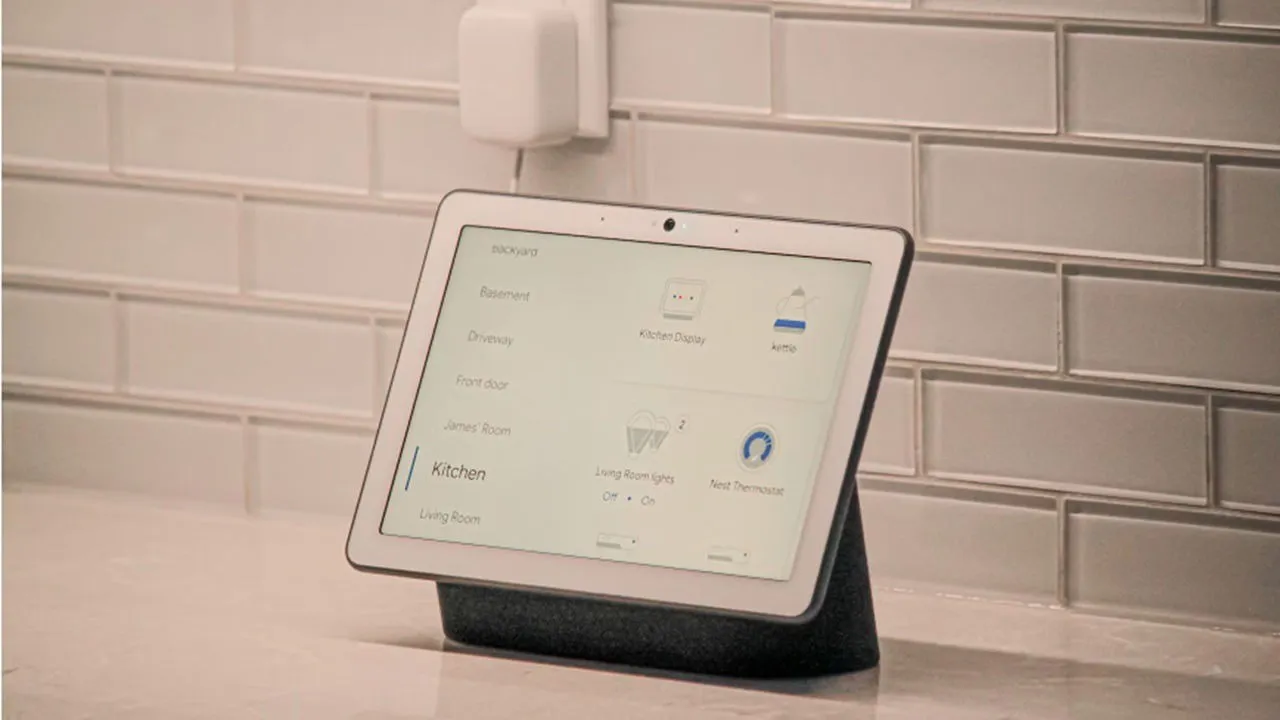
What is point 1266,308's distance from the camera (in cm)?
112

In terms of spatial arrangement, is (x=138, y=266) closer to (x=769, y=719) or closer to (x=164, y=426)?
(x=164, y=426)

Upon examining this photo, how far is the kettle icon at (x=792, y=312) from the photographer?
102 centimetres

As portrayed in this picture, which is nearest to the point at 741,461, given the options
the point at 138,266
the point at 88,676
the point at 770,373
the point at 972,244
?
the point at 770,373

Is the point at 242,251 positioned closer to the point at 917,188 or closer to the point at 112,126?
the point at 112,126

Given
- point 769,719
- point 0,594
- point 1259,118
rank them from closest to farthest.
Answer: point 769,719
point 1259,118
point 0,594

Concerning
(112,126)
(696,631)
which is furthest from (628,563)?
(112,126)

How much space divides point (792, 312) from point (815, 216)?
0.19 meters

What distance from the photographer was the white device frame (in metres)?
0.98

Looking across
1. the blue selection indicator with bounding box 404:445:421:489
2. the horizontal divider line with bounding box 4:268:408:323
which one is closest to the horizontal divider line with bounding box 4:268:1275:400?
the horizontal divider line with bounding box 4:268:408:323

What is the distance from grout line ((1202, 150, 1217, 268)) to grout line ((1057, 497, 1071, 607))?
0.52 feet

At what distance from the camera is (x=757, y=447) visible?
1012mm

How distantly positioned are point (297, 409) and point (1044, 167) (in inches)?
20.3

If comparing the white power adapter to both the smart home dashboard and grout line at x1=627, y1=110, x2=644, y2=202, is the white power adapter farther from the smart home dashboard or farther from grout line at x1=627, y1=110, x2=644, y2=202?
the smart home dashboard

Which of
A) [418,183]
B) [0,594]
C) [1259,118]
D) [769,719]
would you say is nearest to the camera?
[769,719]
